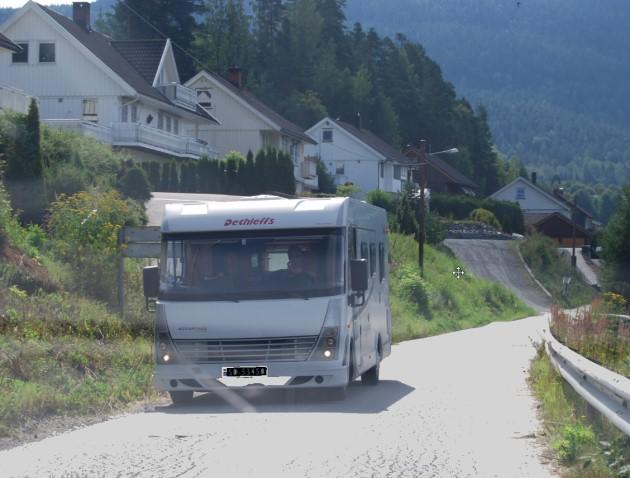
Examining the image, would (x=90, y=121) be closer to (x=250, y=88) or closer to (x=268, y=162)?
(x=268, y=162)

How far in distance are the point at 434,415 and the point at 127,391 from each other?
417cm

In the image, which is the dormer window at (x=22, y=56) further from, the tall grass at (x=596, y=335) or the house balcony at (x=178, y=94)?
the tall grass at (x=596, y=335)

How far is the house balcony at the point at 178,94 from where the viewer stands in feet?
206

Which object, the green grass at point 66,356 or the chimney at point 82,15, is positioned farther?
the chimney at point 82,15

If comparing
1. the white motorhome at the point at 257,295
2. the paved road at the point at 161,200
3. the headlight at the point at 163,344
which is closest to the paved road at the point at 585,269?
the paved road at the point at 161,200

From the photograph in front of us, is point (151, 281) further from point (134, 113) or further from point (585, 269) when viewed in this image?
point (585, 269)

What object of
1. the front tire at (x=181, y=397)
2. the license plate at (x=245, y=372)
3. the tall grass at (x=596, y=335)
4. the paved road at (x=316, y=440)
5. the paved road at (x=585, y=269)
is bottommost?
the paved road at (x=585, y=269)

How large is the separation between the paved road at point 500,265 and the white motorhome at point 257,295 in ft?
195

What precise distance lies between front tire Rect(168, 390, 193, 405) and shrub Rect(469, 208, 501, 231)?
3376 inches

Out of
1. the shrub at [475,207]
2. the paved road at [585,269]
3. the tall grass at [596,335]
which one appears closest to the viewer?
the tall grass at [596,335]

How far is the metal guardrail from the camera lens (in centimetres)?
882

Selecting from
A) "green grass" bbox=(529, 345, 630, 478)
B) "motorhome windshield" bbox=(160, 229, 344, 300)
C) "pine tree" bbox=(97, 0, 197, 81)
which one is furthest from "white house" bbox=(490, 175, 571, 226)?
"green grass" bbox=(529, 345, 630, 478)

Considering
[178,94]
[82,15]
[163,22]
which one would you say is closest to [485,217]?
[163,22]

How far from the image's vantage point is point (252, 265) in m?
15.3
